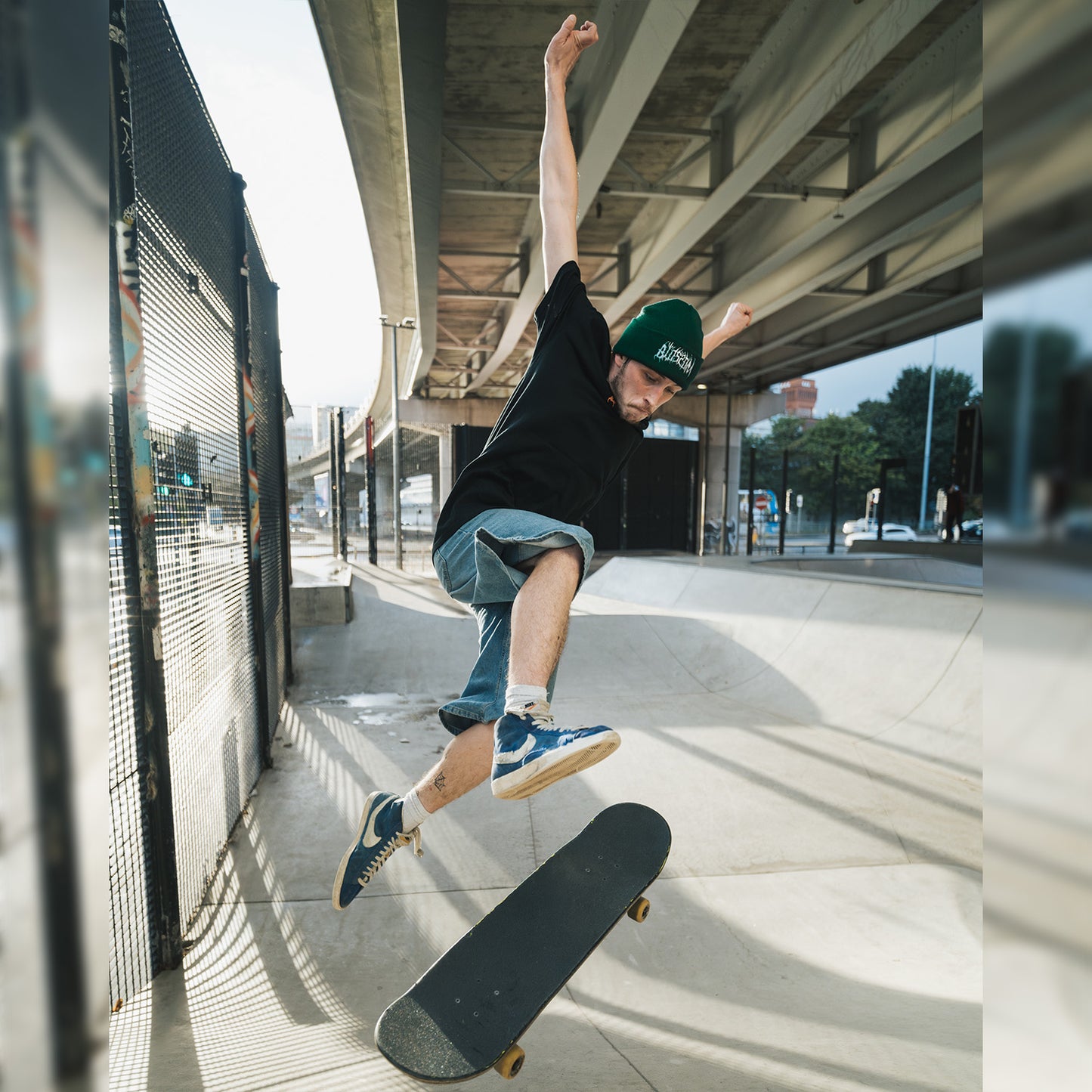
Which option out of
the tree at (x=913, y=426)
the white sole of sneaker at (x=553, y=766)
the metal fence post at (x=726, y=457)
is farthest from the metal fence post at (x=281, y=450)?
the tree at (x=913, y=426)

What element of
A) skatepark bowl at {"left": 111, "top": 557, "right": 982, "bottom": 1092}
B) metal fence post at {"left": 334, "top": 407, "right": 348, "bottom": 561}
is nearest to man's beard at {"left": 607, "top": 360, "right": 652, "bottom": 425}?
skatepark bowl at {"left": 111, "top": 557, "right": 982, "bottom": 1092}

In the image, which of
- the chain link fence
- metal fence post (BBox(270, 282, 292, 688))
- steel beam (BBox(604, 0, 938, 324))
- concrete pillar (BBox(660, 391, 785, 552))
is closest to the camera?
the chain link fence

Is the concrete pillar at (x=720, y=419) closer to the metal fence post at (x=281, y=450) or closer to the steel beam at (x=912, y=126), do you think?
the steel beam at (x=912, y=126)

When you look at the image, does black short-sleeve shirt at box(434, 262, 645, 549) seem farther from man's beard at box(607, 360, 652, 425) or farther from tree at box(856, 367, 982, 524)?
tree at box(856, 367, 982, 524)

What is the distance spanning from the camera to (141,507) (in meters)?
2.50

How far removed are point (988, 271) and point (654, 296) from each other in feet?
52.1

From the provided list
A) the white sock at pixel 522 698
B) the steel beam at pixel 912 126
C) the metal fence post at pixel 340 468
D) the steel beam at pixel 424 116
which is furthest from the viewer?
the metal fence post at pixel 340 468

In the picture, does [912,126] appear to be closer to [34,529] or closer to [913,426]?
[34,529]

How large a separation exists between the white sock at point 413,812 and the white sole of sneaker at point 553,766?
738mm

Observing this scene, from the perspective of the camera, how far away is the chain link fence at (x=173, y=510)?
2.44 m

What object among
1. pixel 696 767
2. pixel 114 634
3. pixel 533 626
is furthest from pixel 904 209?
pixel 114 634

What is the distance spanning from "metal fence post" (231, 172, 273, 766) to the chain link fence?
16 millimetres

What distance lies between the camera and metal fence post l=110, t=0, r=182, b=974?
2354 mm

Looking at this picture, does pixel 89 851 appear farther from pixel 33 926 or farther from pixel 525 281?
pixel 525 281
